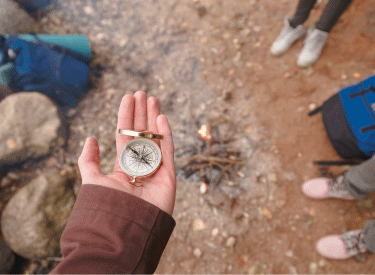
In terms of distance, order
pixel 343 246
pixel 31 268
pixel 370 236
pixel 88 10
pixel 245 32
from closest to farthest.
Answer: pixel 370 236
pixel 343 246
pixel 31 268
pixel 245 32
pixel 88 10

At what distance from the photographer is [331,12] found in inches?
123

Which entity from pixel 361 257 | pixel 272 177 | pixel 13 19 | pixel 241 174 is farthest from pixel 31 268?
pixel 13 19

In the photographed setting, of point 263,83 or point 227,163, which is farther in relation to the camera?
point 263,83

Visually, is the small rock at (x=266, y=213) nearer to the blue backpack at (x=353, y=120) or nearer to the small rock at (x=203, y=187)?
the small rock at (x=203, y=187)

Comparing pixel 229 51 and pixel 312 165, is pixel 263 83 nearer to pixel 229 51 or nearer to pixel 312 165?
pixel 229 51

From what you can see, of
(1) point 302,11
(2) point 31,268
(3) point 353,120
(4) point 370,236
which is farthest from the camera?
(1) point 302,11

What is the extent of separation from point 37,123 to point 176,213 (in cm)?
261

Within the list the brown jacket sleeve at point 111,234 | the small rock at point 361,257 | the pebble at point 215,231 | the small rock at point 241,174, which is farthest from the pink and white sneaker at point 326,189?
the brown jacket sleeve at point 111,234

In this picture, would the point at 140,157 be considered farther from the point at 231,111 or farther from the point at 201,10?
the point at 201,10

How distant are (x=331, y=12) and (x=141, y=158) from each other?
325cm

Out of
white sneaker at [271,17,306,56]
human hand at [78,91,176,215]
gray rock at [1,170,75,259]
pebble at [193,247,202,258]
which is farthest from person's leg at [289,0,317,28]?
gray rock at [1,170,75,259]

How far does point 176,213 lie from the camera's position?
123 inches

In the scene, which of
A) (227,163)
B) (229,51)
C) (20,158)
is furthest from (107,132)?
(229,51)

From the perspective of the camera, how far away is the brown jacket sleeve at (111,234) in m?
1.46
